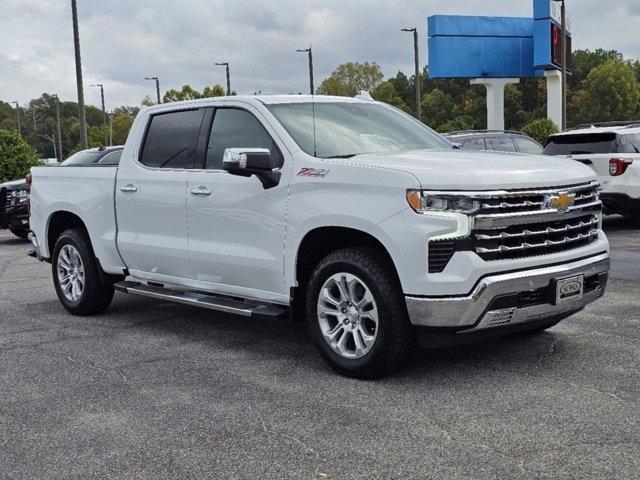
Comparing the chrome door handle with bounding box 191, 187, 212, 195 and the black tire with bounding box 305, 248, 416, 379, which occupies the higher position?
the chrome door handle with bounding box 191, 187, 212, 195

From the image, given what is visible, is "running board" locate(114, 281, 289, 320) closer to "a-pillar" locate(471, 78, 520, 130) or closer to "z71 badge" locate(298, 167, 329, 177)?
"z71 badge" locate(298, 167, 329, 177)

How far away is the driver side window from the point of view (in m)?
5.99

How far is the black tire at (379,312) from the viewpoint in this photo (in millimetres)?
4984

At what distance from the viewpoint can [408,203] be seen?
15.8 ft

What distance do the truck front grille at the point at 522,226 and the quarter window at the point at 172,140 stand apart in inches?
102

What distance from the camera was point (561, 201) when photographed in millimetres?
5129

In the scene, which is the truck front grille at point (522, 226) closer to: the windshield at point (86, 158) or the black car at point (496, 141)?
the black car at point (496, 141)

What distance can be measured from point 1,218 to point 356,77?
4402 inches

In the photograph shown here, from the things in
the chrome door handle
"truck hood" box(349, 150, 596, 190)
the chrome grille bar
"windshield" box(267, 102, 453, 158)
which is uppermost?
"windshield" box(267, 102, 453, 158)

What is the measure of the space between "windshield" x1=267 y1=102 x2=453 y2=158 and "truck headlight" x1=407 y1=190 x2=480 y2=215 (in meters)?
0.99

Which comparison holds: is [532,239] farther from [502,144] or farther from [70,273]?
[502,144]

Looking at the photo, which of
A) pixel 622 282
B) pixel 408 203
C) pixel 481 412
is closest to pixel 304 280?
pixel 408 203

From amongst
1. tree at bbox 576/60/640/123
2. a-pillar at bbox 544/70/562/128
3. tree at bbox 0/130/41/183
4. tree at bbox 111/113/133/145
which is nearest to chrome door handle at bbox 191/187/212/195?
tree at bbox 0/130/41/183

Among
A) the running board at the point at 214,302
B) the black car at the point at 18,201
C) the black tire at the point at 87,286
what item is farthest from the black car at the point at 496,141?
the running board at the point at 214,302
